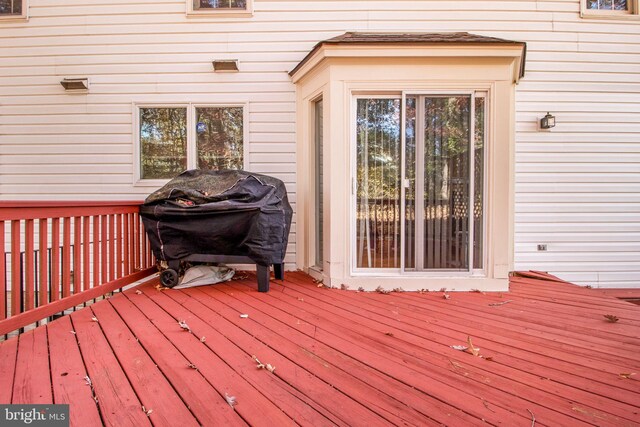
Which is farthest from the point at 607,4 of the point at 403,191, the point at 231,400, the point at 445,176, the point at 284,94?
the point at 231,400

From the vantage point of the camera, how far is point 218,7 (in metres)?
4.53

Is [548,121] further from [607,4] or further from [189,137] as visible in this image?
[189,137]

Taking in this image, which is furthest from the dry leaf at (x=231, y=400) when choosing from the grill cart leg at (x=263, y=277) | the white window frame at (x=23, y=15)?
the white window frame at (x=23, y=15)

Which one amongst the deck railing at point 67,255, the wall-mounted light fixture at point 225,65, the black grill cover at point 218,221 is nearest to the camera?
the deck railing at point 67,255

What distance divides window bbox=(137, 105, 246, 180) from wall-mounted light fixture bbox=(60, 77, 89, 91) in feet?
2.52

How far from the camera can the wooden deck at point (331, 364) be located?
4.82ft

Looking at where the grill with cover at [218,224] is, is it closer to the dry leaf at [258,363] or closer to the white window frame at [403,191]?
the white window frame at [403,191]

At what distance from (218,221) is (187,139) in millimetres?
1803

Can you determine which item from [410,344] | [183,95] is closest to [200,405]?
[410,344]

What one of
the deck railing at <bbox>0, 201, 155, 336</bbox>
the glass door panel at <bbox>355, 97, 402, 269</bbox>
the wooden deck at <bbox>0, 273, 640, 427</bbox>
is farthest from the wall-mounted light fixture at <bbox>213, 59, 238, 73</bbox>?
the wooden deck at <bbox>0, 273, 640, 427</bbox>

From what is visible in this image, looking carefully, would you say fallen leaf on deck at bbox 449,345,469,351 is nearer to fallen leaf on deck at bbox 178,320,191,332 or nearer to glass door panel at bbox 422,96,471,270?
glass door panel at bbox 422,96,471,270

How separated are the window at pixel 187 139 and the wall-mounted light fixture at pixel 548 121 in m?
4.04

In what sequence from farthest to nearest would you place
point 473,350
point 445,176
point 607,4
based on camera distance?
point 607,4
point 445,176
point 473,350

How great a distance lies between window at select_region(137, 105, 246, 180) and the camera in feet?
14.8
